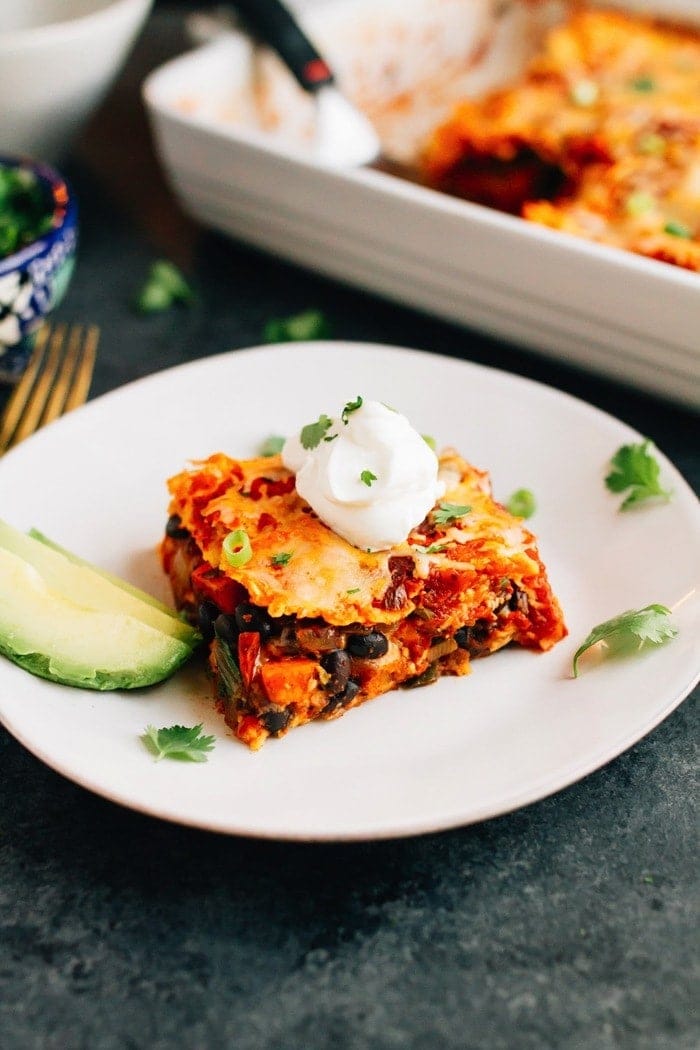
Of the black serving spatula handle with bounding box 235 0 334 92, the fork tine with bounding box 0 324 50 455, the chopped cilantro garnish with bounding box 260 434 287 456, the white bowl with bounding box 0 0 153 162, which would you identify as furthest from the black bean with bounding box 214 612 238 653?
the black serving spatula handle with bounding box 235 0 334 92

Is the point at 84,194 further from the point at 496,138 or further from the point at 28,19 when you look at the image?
the point at 496,138

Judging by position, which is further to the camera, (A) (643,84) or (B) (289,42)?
(A) (643,84)

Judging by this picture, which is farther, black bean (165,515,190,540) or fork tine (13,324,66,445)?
fork tine (13,324,66,445)

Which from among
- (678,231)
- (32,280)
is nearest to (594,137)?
(678,231)

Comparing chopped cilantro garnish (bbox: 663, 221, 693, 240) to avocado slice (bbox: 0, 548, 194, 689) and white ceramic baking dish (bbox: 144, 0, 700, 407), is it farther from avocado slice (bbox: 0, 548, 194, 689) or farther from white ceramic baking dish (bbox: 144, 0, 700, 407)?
avocado slice (bbox: 0, 548, 194, 689)

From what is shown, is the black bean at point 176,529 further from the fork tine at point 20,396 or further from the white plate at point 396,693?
the fork tine at point 20,396

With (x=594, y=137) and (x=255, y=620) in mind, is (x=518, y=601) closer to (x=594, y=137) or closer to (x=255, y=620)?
(x=255, y=620)

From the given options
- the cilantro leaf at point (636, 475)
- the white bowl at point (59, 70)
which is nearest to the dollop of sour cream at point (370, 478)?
the cilantro leaf at point (636, 475)
